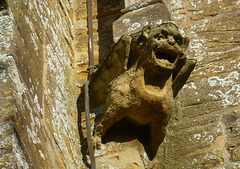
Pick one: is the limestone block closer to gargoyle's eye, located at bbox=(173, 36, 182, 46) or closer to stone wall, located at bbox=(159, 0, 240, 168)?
stone wall, located at bbox=(159, 0, 240, 168)

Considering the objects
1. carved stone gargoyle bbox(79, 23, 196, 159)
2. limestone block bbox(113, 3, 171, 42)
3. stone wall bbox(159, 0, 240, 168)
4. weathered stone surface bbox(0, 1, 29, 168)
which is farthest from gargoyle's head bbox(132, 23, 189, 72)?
weathered stone surface bbox(0, 1, 29, 168)

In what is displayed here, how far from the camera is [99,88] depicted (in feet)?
11.1

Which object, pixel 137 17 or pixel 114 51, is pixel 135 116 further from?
pixel 137 17

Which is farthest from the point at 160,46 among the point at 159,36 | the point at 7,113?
the point at 7,113

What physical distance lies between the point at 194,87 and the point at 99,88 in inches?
23.6

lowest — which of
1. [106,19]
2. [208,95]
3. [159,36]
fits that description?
[208,95]

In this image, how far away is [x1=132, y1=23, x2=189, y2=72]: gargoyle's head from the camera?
3.06m

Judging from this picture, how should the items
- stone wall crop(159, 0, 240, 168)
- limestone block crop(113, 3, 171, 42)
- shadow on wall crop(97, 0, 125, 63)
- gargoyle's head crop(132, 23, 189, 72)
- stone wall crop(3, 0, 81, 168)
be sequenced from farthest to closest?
1. shadow on wall crop(97, 0, 125, 63)
2. limestone block crop(113, 3, 171, 42)
3. stone wall crop(159, 0, 240, 168)
4. gargoyle's head crop(132, 23, 189, 72)
5. stone wall crop(3, 0, 81, 168)

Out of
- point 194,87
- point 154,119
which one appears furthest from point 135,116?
point 194,87

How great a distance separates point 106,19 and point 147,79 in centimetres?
109

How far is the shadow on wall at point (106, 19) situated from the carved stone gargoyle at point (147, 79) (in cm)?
66

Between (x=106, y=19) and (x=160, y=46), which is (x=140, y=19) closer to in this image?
(x=106, y=19)

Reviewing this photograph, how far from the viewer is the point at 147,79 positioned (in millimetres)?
3113

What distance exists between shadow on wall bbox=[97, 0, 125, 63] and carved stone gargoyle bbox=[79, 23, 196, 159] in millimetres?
661
